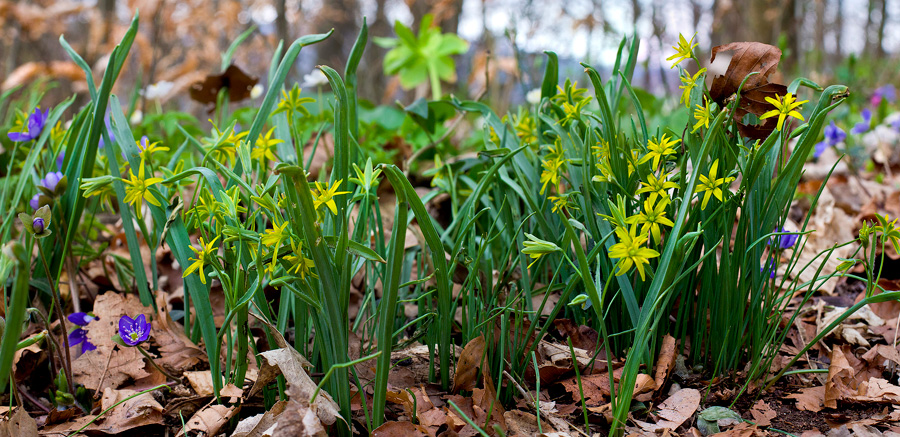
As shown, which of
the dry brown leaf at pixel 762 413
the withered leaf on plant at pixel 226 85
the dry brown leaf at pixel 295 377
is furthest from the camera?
the withered leaf on plant at pixel 226 85

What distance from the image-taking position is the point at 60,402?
107 centimetres

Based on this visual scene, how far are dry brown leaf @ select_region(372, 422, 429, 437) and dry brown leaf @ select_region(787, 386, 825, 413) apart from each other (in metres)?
0.66

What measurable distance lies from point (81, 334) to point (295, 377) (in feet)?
2.02

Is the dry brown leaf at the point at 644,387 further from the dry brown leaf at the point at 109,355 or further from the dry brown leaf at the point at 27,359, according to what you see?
the dry brown leaf at the point at 27,359

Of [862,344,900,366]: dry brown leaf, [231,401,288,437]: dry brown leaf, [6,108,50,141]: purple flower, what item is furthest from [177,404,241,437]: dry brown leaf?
[862,344,900,366]: dry brown leaf

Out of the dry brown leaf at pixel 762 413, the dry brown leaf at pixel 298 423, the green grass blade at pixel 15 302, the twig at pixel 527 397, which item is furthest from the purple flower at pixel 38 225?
the dry brown leaf at pixel 762 413

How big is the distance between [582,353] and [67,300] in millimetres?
1220

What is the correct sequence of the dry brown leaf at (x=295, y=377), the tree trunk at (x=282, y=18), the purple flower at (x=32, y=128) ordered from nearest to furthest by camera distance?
the dry brown leaf at (x=295, y=377), the purple flower at (x=32, y=128), the tree trunk at (x=282, y=18)

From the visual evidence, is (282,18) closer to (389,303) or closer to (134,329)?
(134,329)

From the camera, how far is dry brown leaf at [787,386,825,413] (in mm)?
1010

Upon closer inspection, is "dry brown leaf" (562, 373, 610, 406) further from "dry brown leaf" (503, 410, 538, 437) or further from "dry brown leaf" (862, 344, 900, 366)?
"dry brown leaf" (862, 344, 900, 366)

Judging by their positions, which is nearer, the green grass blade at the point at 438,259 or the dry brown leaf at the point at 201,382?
the green grass blade at the point at 438,259

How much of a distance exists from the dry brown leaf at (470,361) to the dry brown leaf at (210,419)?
36 centimetres

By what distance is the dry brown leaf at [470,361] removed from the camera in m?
0.99
